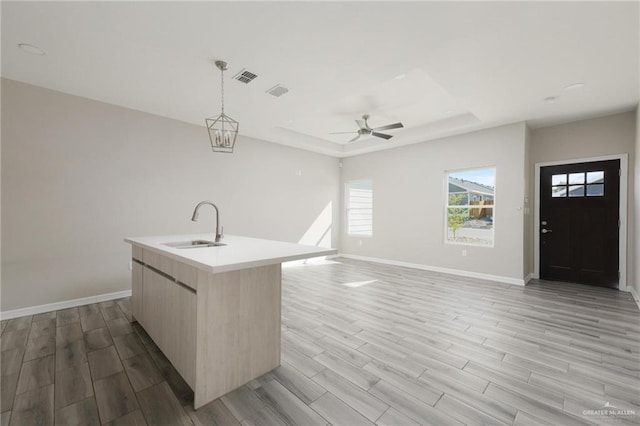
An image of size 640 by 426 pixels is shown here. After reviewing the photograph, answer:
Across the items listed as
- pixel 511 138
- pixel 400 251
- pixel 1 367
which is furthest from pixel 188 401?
pixel 511 138

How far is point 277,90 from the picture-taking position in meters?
3.42

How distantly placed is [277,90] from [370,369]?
3200 millimetres

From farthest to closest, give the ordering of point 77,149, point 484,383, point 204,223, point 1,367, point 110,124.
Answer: point 204,223
point 110,124
point 77,149
point 1,367
point 484,383

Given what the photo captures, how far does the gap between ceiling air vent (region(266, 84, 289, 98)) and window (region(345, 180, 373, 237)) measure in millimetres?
3840

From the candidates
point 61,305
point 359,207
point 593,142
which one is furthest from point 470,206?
point 61,305

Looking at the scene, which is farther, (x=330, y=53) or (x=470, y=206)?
(x=470, y=206)

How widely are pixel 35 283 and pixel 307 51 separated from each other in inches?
162

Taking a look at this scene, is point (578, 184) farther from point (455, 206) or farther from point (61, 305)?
point (61, 305)

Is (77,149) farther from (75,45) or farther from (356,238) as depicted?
(356,238)

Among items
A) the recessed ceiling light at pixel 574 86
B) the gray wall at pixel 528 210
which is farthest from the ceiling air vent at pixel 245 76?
the gray wall at pixel 528 210

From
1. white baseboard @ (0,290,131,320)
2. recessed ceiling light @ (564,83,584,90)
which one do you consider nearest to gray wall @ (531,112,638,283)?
recessed ceiling light @ (564,83,584,90)

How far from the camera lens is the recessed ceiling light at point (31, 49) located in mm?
2490

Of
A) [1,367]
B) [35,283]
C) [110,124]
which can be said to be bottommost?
[1,367]

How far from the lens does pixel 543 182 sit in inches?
195
